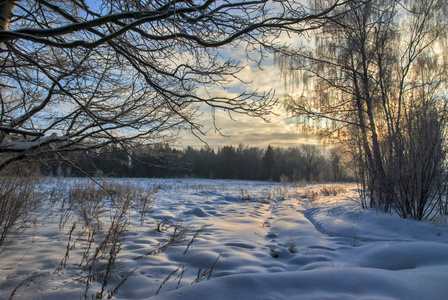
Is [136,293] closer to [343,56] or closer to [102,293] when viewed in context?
[102,293]

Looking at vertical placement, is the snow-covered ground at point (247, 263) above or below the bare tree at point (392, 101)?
below

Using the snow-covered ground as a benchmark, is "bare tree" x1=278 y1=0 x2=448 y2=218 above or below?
above

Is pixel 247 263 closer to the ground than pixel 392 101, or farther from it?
closer to the ground

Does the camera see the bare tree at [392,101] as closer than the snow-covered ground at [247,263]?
No

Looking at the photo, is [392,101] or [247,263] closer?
[247,263]

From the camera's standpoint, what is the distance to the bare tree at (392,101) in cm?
431

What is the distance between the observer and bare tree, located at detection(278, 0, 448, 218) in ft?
14.1

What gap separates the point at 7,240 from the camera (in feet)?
8.92

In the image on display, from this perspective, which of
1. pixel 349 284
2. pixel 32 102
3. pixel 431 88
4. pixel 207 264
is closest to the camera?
pixel 349 284

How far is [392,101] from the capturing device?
5.48 metres

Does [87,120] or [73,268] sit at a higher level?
[87,120]

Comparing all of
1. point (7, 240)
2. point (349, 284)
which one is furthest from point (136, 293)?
point (7, 240)

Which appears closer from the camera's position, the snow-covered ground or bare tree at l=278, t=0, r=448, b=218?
the snow-covered ground

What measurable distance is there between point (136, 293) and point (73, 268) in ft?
2.63
